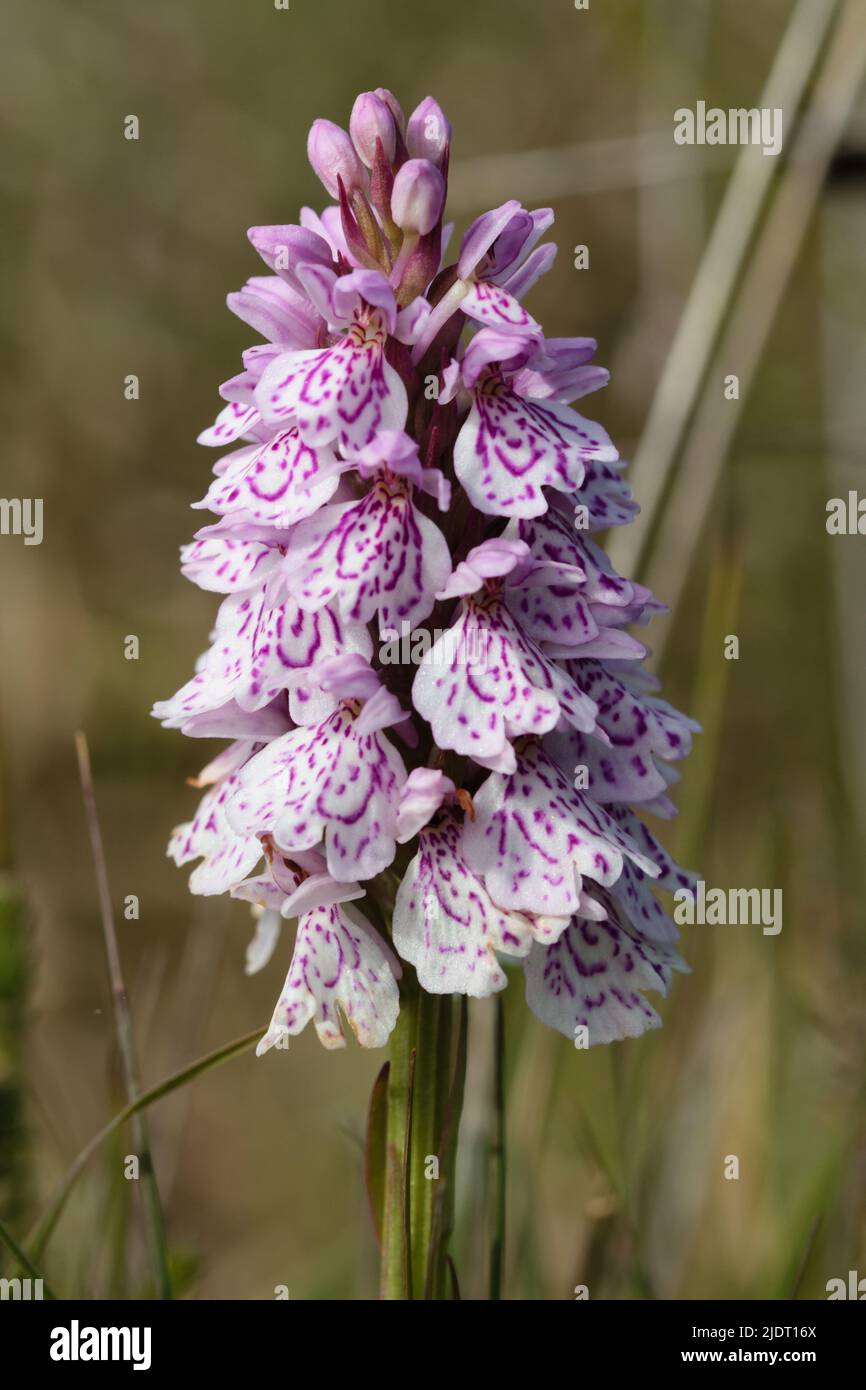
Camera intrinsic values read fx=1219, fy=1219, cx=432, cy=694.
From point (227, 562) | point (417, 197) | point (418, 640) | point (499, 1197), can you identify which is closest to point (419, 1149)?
point (499, 1197)

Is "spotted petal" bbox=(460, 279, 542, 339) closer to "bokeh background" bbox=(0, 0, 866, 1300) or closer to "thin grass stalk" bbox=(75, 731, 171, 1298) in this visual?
"thin grass stalk" bbox=(75, 731, 171, 1298)

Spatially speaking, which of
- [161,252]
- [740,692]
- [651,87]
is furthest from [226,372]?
[740,692]

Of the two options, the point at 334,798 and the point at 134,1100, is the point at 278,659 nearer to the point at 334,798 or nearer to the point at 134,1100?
the point at 334,798

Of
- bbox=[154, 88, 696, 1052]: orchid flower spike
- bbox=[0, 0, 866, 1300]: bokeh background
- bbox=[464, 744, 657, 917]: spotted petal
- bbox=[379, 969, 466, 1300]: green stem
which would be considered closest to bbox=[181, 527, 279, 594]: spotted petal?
bbox=[154, 88, 696, 1052]: orchid flower spike

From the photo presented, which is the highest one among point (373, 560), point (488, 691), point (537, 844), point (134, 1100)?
point (373, 560)

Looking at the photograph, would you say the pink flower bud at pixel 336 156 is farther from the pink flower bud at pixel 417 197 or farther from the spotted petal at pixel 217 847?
the spotted petal at pixel 217 847

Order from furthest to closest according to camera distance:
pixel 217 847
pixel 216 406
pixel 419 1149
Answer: pixel 216 406
pixel 217 847
pixel 419 1149

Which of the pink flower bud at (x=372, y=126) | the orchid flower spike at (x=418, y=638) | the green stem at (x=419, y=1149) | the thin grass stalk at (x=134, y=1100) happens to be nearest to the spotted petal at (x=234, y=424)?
the orchid flower spike at (x=418, y=638)
